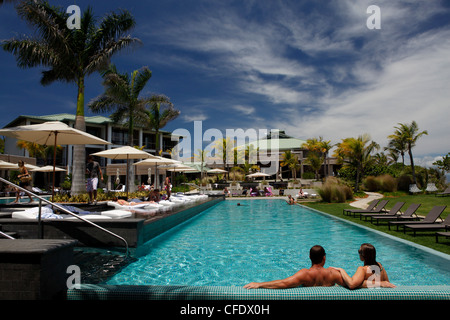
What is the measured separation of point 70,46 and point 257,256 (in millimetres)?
12545

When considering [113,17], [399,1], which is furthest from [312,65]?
[113,17]

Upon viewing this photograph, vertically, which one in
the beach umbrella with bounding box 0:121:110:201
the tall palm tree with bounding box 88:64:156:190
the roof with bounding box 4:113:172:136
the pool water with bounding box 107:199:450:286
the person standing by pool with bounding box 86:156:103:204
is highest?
the roof with bounding box 4:113:172:136

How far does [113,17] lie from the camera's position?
14391 mm

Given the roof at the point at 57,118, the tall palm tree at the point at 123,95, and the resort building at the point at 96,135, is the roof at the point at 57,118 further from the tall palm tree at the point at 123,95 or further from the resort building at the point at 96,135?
the tall palm tree at the point at 123,95

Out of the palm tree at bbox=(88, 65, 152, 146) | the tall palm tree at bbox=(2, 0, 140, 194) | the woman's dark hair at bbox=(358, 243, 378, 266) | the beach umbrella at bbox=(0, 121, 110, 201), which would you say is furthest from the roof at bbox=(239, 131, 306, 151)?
the woman's dark hair at bbox=(358, 243, 378, 266)

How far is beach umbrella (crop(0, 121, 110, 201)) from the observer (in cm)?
790

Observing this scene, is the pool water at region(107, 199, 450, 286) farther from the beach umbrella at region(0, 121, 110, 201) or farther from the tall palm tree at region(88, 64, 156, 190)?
the tall palm tree at region(88, 64, 156, 190)

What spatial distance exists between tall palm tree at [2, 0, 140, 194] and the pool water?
7024 millimetres

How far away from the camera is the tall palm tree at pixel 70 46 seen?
12.5 meters

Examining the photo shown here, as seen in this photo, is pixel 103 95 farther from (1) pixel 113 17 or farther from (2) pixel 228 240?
(2) pixel 228 240

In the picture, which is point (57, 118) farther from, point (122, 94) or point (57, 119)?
point (122, 94)

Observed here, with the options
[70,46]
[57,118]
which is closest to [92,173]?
[70,46]

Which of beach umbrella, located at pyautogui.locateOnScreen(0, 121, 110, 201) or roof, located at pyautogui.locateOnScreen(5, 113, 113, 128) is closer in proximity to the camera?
beach umbrella, located at pyautogui.locateOnScreen(0, 121, 110, 201)
